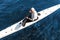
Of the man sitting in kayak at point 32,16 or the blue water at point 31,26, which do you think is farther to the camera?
the man sitting in kayak at point 32,16

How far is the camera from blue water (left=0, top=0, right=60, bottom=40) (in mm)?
24203

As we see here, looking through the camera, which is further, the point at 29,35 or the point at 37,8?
the point at 37,8

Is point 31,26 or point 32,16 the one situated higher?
point 32,16

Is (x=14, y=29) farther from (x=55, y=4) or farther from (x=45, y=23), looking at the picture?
(x=55, y=4)

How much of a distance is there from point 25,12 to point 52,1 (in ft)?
18.6

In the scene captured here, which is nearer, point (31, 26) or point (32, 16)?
point (32, 16)

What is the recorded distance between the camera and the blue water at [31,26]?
953 inches

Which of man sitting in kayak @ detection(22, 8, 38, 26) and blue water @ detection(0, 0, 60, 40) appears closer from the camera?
blue water @ detection(0, 0, 60, 40)

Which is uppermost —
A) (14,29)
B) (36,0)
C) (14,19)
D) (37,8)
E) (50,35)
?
(36,0)

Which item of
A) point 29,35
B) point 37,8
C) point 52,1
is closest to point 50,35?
point 29,35

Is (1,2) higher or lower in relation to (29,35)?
higher

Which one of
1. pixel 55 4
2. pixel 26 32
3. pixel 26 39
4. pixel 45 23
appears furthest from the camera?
pixel 55 4

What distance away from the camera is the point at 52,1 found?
3419cm

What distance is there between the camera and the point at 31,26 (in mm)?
25641
